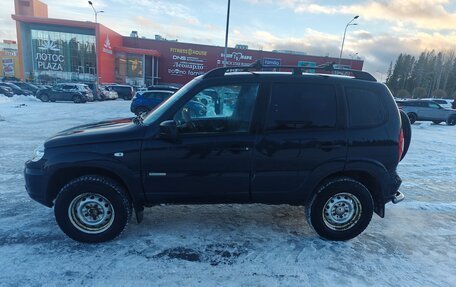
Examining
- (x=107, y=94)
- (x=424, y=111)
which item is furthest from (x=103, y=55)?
(x=424, y=111)

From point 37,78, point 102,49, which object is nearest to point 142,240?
point 102,49

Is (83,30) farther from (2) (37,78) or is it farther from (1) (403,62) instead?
(1) (403,62)

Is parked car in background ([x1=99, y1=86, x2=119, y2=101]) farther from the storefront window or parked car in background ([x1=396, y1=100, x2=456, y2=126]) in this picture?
parked car in background ([x1=396, y1=100, x2=456, y2=126])

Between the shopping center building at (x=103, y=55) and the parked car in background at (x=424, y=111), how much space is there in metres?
25.2

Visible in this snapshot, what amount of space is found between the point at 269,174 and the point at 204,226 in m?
1.16

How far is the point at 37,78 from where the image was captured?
46156 mm

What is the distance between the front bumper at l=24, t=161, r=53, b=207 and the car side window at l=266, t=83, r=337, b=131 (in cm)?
262

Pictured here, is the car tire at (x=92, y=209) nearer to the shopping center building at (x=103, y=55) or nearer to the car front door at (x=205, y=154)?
the car front door at (x=205, y=154)

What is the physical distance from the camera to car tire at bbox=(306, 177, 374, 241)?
3664 mm

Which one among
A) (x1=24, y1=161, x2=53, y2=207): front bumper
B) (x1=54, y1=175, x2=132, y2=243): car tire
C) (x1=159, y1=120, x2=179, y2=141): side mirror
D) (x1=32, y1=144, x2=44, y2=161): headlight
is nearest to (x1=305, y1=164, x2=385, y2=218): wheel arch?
(x1=159, y1=120, x2=179, y2=141): side mirror

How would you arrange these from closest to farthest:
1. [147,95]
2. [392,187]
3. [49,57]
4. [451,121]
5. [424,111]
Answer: [392,187]
[147,95]
[424,111]
[451,121]
[49,57]

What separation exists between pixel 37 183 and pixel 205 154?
6.37ft

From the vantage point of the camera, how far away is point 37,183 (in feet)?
11.3

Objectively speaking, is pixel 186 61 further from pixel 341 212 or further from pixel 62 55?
pixel 341 212
